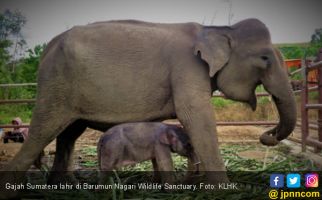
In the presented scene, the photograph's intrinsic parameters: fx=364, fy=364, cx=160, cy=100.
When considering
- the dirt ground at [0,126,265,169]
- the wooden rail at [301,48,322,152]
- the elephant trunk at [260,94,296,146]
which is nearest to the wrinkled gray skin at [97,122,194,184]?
the elephant trunk at [260,94,296,146]

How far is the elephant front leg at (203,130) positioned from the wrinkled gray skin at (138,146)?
0.22m

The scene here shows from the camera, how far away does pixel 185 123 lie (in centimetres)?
340

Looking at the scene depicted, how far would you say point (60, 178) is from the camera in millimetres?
3992

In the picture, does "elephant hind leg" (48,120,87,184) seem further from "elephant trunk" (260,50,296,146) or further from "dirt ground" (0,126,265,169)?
"elephant trunk" (260,50,296,146)

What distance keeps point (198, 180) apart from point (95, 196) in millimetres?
990

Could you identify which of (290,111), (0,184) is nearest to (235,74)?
(290,111)

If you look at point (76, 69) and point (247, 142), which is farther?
point (247, 142)

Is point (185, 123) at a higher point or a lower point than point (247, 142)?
higher

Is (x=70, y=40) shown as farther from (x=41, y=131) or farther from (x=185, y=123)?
(x=185, y=123)

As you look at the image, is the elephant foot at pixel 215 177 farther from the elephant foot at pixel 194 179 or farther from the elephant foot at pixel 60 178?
the elephant foot at pixel 60 178

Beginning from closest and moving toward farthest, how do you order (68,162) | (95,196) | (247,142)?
1. (95,196)
2. (68,162)
3. (247,142)

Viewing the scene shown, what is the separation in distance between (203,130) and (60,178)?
1731mm

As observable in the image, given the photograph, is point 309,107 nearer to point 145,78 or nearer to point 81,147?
point 145,78

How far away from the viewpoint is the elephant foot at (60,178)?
13.0ft
